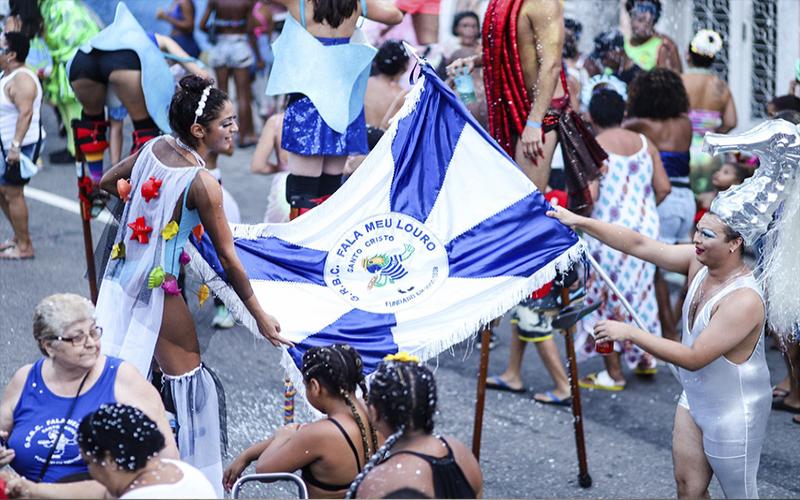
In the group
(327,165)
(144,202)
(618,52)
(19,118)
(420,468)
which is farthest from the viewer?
(618,52)

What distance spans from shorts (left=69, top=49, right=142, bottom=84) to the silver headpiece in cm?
399

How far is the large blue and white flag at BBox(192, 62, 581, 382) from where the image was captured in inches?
224

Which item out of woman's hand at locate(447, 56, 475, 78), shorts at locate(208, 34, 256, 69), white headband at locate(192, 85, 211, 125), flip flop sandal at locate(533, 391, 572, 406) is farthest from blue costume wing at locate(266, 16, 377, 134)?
shorts at locate(208, 34, 256, 69)

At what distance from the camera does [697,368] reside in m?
4.92

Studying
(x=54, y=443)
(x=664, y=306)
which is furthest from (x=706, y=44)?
(x=54, y=443)

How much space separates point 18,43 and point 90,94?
4.95 ft

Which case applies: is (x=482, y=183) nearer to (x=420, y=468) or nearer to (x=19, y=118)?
(x=420, y=468)

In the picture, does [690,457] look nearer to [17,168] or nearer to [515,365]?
[515,365]

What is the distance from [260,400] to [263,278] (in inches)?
59.8

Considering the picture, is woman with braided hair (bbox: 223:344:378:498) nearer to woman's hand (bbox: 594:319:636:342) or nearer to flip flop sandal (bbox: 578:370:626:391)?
woman's hand (bbox: 594:319:636:342)

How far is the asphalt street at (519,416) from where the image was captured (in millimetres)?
6379

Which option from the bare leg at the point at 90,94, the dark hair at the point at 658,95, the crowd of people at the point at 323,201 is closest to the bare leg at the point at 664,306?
the crowd of people at the point at 323,201

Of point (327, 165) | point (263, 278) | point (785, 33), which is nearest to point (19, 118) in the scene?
point (327, 165)

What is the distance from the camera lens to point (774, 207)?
5.03 meters
